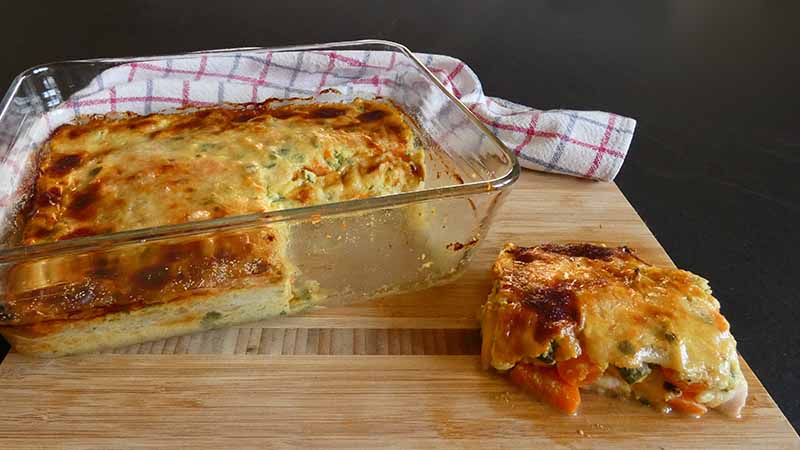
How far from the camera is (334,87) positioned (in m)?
2.59

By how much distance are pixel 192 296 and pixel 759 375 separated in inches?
56.7

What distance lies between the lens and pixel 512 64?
339 cm

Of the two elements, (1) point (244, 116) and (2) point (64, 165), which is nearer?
(2) point (64, 165)

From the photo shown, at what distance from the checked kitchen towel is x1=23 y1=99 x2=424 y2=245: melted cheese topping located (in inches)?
8.7

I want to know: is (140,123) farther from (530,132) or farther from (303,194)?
(530,132)

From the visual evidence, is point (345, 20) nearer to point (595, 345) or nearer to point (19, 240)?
point (19, 240)

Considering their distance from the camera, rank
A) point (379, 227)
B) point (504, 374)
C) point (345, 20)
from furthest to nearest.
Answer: point (345, 20) < point (379, 227) < point (504, 374)

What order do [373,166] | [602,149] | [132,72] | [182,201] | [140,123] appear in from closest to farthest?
[182,201] < [373,166] < [140,123] < [602,149] < [132,72]

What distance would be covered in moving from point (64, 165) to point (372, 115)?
37.0 inches

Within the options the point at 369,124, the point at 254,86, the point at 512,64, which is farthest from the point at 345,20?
the point at 369,124

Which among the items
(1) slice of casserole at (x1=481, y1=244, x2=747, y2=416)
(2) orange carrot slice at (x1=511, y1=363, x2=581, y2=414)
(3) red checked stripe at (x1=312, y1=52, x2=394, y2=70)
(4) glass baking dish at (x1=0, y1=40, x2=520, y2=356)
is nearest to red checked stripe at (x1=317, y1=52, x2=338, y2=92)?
(3) red checked stripe at (x1=312, y1=52, x2=394, y2=70)

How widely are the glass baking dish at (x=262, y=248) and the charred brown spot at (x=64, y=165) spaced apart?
0.10 metres

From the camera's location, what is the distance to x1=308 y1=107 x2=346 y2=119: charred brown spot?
2.29m

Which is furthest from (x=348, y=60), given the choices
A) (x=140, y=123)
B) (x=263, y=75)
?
(x=140, y=123)
